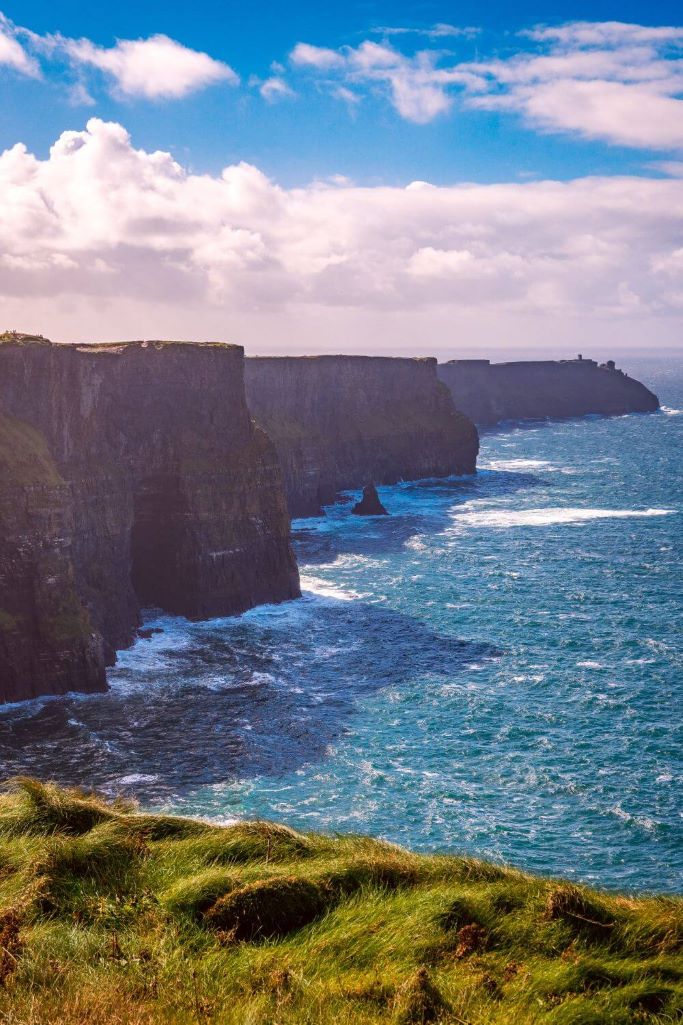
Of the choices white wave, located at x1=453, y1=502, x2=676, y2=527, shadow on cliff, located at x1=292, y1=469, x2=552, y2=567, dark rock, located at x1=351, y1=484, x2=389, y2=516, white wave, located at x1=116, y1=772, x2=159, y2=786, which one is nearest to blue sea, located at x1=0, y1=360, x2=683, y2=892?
white wave, located at x1=116, y1=772, x2=159, y2=786

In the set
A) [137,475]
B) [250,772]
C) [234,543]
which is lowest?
[250,772]

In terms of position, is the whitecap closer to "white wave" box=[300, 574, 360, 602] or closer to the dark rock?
"white wave" box=[300, 574, 360, 602]

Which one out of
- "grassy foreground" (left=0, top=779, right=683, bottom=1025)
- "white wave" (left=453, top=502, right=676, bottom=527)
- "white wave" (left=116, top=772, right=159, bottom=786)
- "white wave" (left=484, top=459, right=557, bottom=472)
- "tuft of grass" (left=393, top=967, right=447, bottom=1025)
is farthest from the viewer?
"white wave" (left=484, top=459, right=557, bottom=472)

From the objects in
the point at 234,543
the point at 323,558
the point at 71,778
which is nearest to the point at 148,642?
the point at 234,543

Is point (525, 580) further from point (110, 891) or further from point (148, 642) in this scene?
point (110, 891)

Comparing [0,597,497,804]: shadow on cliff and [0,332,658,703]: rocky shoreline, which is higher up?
[0,332,658,703]: rocky shoreline

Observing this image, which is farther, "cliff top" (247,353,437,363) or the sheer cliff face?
"cliff top" (247,353,437,363)

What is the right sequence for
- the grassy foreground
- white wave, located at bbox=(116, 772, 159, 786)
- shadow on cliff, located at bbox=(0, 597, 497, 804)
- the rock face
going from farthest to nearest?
the rock face → shadow on cliff, located at bbox=(0, 597, 497, 804) → white wave, located at bbox=(116, 772, 159, 786) → the grassy foreground

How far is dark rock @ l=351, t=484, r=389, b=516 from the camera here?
11294cm

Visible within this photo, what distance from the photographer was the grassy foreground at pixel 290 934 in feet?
36.6

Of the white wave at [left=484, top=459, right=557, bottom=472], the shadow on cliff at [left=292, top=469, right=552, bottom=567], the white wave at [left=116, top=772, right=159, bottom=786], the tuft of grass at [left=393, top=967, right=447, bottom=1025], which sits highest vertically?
the white wave at [left=484, top=459, right=557, bottom=472]

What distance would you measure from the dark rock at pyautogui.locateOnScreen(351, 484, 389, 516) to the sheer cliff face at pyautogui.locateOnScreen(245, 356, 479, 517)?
5.74 meters

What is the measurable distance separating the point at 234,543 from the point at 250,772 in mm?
30929

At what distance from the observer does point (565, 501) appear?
390 ft
